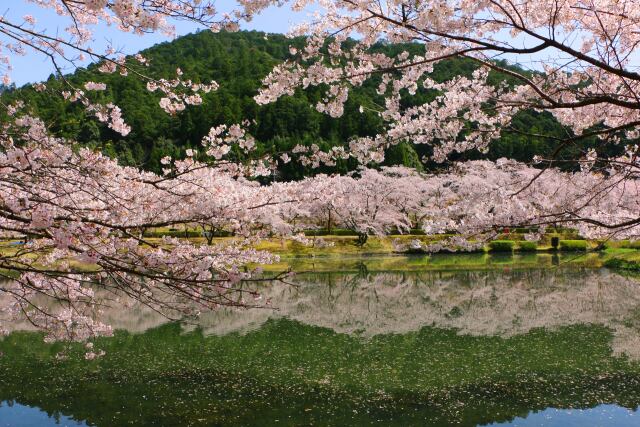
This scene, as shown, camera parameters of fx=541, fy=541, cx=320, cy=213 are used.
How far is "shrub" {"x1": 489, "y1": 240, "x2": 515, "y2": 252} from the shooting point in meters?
26.7

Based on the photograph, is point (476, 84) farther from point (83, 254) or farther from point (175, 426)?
point (175, 426)

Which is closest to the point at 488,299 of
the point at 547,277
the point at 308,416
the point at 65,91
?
the point at 547,277

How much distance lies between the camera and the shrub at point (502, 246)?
26703 mm

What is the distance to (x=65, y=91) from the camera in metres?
4.02

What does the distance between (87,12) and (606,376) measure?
8.34m

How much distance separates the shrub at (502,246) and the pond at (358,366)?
11121mm

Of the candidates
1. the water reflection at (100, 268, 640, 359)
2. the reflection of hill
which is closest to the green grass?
the reflection of hill

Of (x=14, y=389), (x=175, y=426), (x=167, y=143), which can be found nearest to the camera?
(x=175, y=426)

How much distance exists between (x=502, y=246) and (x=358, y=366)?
1969 centimetres

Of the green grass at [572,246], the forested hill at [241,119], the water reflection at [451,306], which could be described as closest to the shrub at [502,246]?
the green grass at [572,246]

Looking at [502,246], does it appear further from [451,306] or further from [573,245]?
[451,306]

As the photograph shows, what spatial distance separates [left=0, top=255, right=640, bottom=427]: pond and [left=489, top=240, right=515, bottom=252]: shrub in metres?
11.1

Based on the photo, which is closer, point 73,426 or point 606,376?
point 73,426

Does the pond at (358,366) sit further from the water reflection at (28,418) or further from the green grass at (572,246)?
the green grass at (572,246)
